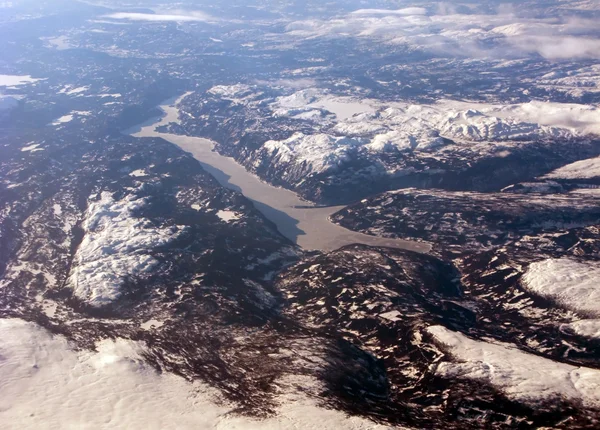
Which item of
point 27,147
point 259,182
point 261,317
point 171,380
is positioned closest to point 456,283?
point 261,317

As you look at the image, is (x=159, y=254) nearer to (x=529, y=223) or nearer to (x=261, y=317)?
(x=261, y=317)

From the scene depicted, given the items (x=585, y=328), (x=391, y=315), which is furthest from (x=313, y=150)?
(x=585, y=328)

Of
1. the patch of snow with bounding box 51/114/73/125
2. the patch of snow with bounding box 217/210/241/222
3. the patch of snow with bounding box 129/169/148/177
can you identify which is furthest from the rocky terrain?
the patch of snow with bounding box 51/114/73/125

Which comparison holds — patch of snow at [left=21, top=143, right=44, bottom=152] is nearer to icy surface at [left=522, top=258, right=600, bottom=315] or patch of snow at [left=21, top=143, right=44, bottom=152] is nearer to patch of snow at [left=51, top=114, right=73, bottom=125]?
patch of snow at [left=51, top=114, right=73, bottom=125]

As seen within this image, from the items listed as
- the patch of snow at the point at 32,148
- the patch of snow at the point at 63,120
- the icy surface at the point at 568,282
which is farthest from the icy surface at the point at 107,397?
the patch of snow at the point at 63,120

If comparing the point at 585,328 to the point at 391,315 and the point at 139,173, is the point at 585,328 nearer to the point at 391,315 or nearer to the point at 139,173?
the point at 391,315
